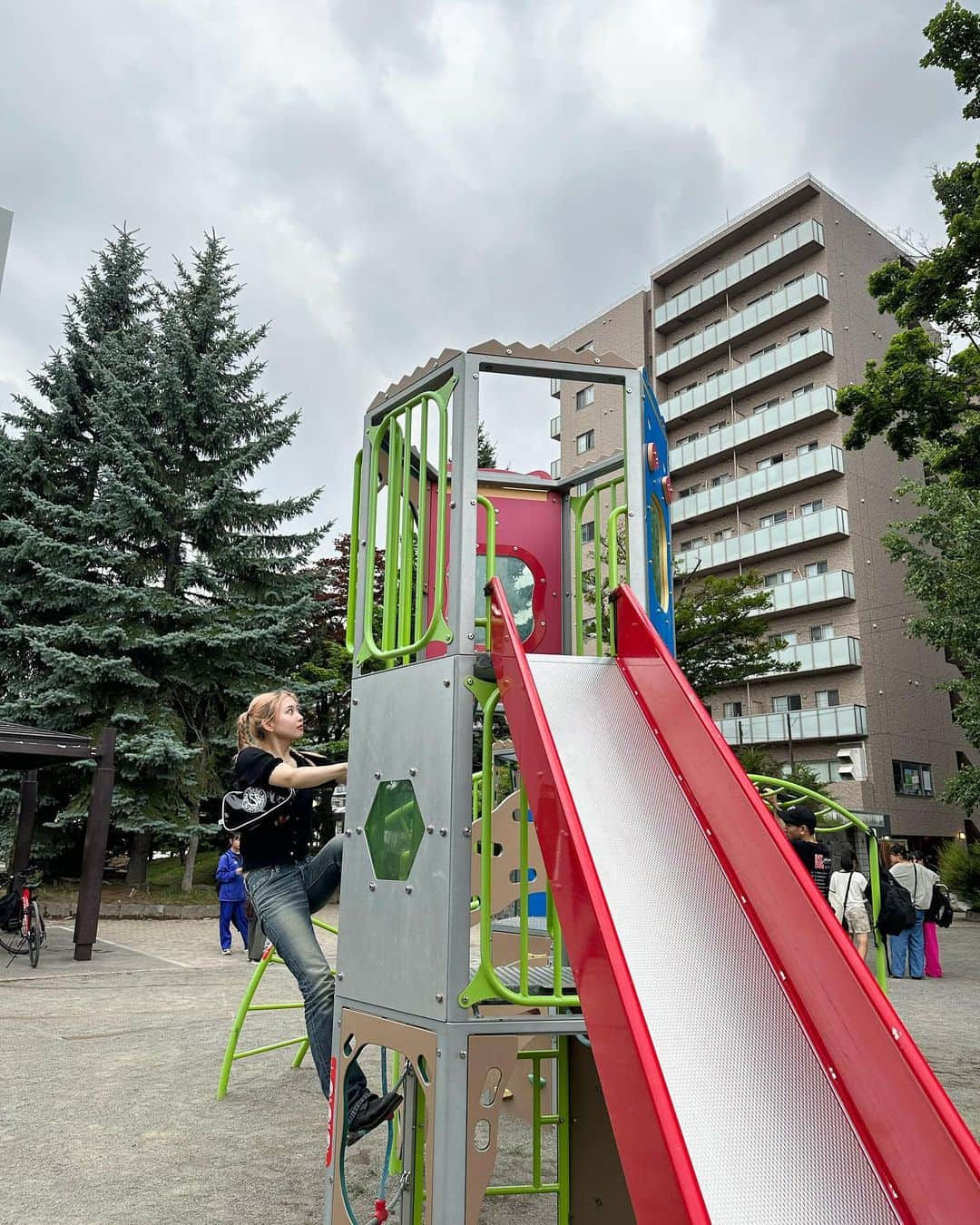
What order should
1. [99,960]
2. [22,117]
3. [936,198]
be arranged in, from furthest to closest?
[936,198], [99,960], [22,117]

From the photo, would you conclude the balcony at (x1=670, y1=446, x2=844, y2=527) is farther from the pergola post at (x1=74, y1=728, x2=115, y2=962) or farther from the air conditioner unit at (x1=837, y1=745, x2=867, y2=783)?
the pergola post at (x1=74, y1=728, x2=115, y2=962)

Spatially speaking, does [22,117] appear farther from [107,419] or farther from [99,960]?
[107,419]

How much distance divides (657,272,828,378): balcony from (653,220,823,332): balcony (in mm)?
1060

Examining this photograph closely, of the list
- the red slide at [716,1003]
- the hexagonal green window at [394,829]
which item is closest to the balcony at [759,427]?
the hexagonal green window at [394,829]

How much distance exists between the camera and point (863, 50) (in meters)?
11.4

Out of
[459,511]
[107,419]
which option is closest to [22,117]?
[459,511]

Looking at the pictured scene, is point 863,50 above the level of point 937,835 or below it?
above

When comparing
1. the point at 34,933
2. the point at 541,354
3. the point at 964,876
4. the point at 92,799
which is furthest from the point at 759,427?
the point at 541,354

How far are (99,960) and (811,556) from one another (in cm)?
2849

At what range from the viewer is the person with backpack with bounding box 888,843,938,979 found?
11.0 metres

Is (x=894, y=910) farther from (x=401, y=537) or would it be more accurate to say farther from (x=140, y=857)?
(x=140, y=857)

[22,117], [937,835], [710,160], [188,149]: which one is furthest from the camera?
[937,835]

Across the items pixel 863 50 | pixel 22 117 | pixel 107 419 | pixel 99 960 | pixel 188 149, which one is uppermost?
pixel 863 50

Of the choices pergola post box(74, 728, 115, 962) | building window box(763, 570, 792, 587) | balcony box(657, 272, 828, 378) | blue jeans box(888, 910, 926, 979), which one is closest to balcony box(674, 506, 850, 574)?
building window box(763, 570, 792, 587)
